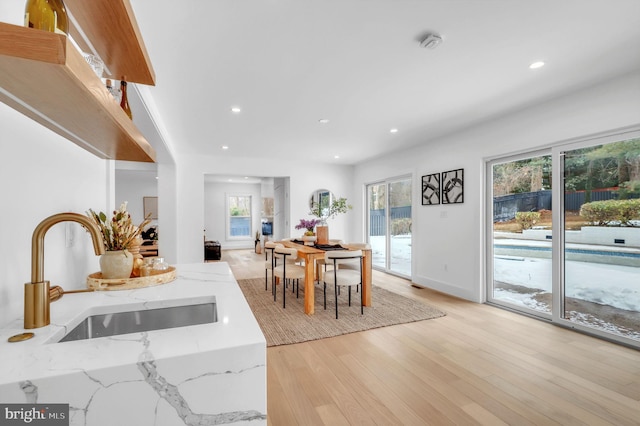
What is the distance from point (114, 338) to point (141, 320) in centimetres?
40

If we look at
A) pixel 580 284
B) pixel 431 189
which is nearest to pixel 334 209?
pixel 431 189

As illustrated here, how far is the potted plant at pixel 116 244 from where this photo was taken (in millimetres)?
1317

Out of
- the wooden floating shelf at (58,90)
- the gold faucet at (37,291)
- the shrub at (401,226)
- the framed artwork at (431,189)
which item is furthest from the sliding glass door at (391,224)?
the gold faucet at (37,291)

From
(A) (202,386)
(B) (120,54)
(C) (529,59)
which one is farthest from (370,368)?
(C) (529,59)

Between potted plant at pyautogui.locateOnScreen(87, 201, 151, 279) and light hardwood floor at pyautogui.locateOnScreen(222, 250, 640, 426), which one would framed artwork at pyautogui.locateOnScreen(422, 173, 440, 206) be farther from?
potted plant at pyautogui.locateOnScreen(87, 201, 151, 279)

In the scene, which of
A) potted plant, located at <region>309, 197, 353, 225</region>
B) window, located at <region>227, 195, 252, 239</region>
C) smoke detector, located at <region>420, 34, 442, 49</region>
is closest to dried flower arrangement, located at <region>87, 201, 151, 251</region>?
smoke detector, located at <region>420, 34, 442, 49</region>

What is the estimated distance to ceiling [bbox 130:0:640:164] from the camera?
1.82m

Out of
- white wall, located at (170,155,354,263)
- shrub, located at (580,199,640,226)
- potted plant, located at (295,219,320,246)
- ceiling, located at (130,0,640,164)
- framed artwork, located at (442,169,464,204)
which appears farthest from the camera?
white wall, located at (170,155,354,263)

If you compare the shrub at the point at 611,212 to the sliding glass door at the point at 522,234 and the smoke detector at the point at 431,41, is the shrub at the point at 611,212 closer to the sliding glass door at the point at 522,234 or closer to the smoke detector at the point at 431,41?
the sliding glass door at the point at 522,234

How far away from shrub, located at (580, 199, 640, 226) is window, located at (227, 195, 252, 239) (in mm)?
9204

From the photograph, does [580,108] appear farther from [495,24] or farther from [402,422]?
[402,422]

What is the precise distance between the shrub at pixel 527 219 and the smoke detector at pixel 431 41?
2541 millimetres

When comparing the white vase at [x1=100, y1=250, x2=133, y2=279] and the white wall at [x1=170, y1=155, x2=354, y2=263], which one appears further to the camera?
the white wall at [x1=170, y1=155, x2=354, y2=263]

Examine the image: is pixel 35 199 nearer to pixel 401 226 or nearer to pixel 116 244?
pixel 116 244
